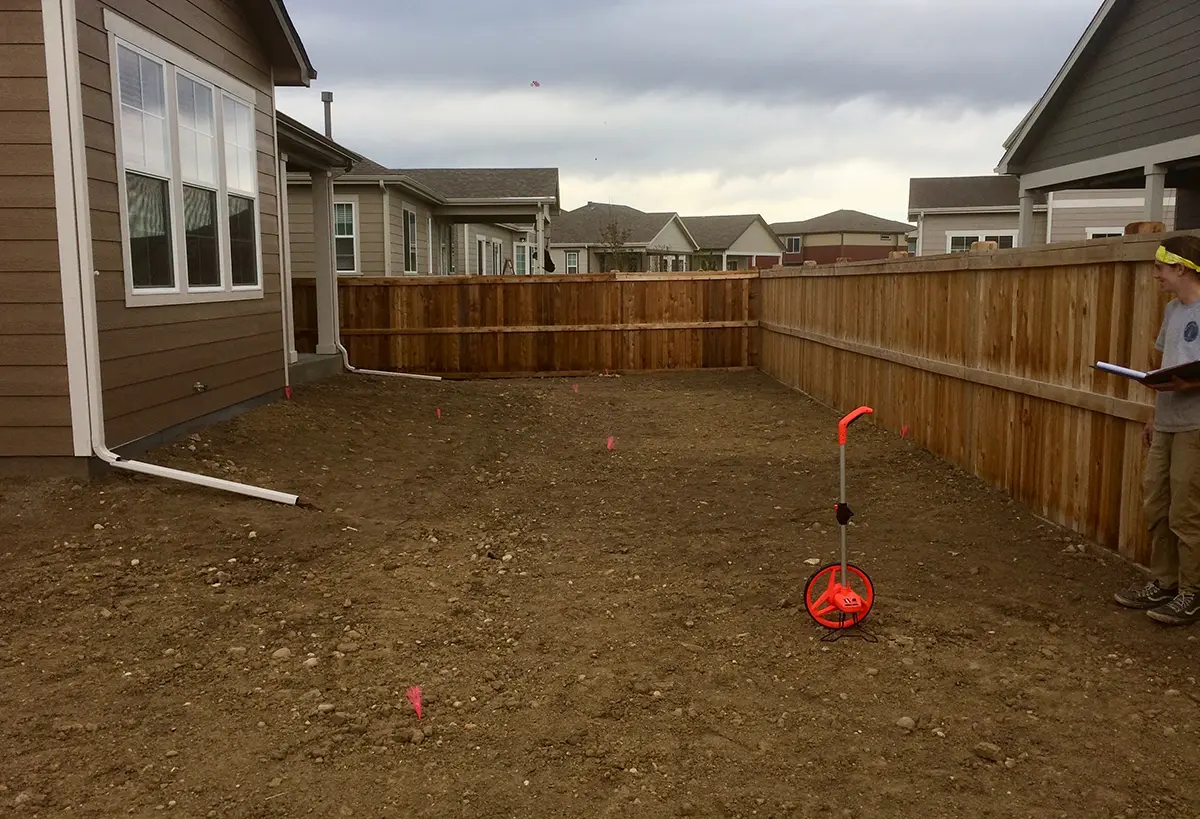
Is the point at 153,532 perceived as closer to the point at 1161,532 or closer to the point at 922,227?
the point at 1161,532

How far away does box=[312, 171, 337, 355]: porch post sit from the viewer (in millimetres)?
Answer: 13391

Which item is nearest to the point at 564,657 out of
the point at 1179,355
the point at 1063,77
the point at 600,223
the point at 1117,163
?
the point at 1179,355

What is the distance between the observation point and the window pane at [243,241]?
898cm

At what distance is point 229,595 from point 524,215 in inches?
814

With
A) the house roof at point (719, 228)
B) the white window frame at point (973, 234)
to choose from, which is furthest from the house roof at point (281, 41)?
the house roof at point (719, 228)

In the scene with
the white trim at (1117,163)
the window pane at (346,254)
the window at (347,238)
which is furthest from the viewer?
the window pane at (346,254)

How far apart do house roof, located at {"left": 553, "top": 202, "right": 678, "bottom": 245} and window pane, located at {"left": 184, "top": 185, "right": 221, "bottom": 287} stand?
39124mm

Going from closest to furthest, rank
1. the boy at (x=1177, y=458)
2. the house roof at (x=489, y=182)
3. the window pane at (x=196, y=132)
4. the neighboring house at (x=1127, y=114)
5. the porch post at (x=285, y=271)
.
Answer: the boy at (x=1177, y=458)
the window pane at (x=196, y=132)
the porch post at (x=285, y=271)
the neighboring house at (x=1127, y=114)
the house roof at (x=489, y=182)

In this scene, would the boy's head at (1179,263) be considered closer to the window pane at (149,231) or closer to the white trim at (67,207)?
the white trim at (67,207)

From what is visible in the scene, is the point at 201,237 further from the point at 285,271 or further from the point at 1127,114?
the point at 1127,114

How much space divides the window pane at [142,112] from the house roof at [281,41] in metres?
2.27

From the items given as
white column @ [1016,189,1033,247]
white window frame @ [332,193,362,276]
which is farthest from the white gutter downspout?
white column @ [1016,189,1033,247]

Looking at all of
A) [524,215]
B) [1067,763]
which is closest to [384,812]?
[1067,763]

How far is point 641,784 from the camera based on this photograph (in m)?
3.06
